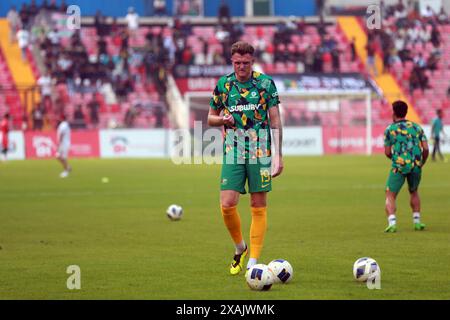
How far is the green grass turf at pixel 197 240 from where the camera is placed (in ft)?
34.0

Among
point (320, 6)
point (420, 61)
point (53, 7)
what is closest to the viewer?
point (53, 7)

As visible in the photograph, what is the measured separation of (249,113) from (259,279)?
2.03 m

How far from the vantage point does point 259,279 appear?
398 inches

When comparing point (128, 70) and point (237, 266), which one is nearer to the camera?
point (237, 266)

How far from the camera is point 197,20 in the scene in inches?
2450

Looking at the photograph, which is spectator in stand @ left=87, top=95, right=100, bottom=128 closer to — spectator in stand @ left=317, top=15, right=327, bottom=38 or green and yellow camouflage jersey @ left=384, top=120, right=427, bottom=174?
spectator in stand @ left=317, top=15, right=327, bottom=38

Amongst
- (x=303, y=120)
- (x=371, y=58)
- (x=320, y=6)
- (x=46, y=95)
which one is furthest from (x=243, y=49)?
(x=320, y=6)

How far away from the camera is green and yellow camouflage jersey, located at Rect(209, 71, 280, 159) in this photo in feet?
36.9

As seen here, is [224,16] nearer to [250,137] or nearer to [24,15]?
[24,15]

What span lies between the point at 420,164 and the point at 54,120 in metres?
36.3

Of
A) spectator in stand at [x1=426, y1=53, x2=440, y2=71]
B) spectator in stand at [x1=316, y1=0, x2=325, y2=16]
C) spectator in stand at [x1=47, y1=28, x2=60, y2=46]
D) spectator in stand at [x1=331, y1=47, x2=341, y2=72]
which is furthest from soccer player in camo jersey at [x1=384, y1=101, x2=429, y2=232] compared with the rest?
spectator in stand at [x1=316, y1=0, x2=325, y2=16]

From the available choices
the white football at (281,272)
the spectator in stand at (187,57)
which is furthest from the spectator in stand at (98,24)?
the white football at (281,272)
